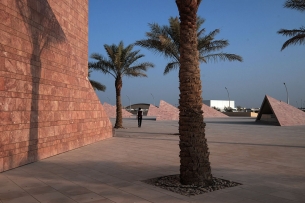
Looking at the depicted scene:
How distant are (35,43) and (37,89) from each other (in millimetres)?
1253

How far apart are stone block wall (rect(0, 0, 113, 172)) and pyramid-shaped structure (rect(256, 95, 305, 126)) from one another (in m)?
16.6

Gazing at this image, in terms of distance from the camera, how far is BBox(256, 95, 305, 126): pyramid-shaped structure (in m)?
23.4

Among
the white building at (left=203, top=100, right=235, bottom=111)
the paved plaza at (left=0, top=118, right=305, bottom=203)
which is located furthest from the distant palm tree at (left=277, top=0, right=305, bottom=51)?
the white building at (left=203, top=100, right=235, bottom=111)

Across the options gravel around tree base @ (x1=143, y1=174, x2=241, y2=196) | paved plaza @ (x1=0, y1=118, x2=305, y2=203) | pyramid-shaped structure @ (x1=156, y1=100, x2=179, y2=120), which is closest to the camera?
paved plaza @ (x1=0, y1=118, x2=305, y2=203)

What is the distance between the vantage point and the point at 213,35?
1634cm

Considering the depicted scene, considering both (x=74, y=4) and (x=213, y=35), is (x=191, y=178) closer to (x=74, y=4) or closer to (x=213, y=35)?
(x=74, y=4)

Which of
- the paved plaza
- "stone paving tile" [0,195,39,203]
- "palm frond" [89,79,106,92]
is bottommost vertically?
"stone paving tile" [0,195,39,203]

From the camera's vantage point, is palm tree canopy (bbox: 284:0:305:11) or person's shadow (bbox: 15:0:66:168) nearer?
person's shadow (bbox: 15:0:66:168)

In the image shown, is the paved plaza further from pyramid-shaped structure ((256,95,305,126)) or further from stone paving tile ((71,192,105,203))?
pyramid-shaped structure ((256,95,305,126))

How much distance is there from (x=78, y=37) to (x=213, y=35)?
7.01m

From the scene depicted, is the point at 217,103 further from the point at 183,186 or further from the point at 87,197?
the point at 87,197

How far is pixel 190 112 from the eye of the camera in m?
5.61

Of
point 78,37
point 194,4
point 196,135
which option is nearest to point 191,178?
point 196,135

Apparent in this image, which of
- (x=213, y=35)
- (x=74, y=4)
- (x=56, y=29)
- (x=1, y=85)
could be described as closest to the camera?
(x=1, y=85)
